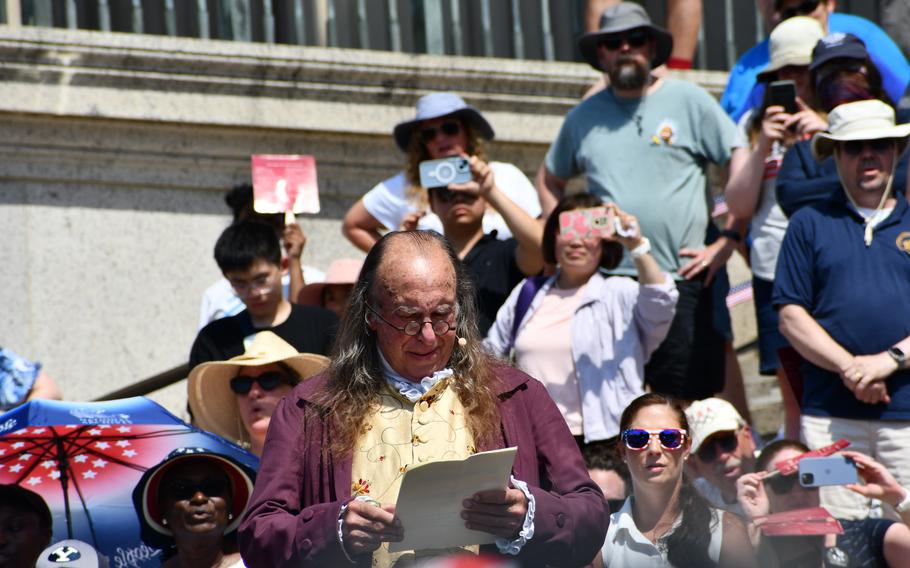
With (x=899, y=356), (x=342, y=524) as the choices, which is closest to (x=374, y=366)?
(x=342, y=524)

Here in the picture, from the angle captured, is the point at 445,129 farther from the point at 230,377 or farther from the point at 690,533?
the point at 690,533

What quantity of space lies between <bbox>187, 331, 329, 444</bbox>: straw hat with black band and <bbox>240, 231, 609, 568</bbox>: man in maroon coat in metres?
1.73

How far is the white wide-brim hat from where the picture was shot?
6.69 metres

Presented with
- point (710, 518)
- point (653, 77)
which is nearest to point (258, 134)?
point (653, 77)

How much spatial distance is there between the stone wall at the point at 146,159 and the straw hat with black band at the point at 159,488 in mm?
3023

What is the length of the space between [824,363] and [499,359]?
6.27 feet

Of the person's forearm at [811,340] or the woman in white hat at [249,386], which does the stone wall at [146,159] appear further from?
the person's forearm at [811,340]

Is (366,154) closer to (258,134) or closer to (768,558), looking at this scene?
(258,134)

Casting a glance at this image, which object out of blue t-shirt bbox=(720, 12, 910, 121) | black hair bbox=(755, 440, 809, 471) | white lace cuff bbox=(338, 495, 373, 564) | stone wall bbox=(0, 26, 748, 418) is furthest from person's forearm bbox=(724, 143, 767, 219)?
white lace cuff bbox=(338, 495, 373, 564)

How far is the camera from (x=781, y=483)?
6.16 metres

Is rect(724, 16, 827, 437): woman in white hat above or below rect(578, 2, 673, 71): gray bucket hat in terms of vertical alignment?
below

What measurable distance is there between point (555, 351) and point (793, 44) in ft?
5.71

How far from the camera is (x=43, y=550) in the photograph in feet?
19.8

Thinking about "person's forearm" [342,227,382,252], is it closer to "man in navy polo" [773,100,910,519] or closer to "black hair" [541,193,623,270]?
"black hair" [541,193,623,270]
